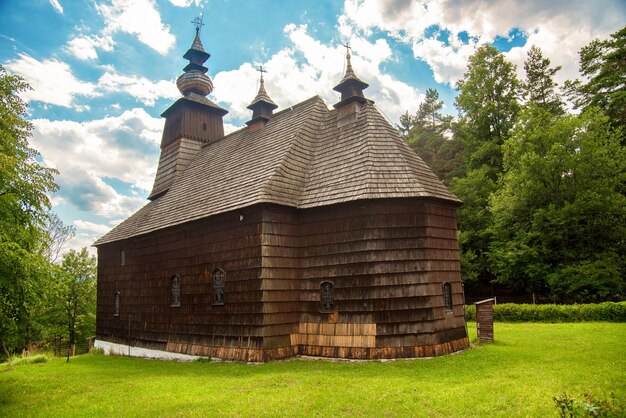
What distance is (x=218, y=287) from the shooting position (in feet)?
45.8

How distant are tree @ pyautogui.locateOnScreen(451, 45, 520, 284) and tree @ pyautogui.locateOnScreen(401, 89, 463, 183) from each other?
2313 mm

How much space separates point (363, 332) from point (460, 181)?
21444mm

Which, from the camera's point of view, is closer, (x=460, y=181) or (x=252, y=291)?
(x=252, y=291)

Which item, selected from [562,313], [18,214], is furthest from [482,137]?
[18,214]

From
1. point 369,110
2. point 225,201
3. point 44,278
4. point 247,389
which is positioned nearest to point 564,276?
point 369,110

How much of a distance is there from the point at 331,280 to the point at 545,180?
18109mm

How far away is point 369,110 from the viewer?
595 inches

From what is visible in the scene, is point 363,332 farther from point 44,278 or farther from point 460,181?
point 460,181

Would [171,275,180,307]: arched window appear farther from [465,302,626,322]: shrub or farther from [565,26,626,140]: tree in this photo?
[565,26,626,140]: tree

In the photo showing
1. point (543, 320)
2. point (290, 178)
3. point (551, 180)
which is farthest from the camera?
point (551, 180)

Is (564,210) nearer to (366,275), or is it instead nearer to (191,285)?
(366,275)

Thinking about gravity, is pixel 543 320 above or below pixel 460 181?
below

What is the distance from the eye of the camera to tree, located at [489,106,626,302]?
22484mm

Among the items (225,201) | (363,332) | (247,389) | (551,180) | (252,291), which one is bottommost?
(247,389)
